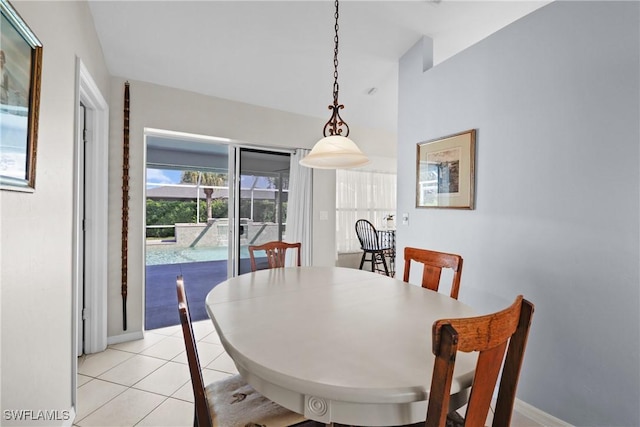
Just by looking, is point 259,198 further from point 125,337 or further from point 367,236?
point 125,337

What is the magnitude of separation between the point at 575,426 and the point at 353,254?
11.4ft

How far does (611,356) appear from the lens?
60.5 inches

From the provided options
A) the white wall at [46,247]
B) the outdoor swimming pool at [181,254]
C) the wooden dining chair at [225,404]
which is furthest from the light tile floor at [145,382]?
the outdoor swimming pool at [181,254]

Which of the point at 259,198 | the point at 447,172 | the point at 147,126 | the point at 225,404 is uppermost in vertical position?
the point at 147,126

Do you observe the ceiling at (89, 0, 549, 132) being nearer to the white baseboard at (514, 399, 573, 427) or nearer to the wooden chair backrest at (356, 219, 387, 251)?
the wooden chair backrest at (356, 219, 387, 251)

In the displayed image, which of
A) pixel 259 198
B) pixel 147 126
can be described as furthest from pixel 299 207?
pixel 147 126

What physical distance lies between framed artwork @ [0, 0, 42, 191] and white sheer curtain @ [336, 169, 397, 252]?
12.3 feet

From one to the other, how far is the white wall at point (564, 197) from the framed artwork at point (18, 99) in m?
2.53

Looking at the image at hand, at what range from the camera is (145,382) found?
2189mm

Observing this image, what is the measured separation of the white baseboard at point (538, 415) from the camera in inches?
68.4

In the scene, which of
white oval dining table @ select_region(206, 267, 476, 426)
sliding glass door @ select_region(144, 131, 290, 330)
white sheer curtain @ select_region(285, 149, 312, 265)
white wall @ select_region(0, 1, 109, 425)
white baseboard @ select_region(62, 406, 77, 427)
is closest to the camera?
white oval dining table @ select_region(206, 267, 476, 426)

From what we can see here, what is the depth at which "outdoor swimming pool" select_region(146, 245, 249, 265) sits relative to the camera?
23.9 feet

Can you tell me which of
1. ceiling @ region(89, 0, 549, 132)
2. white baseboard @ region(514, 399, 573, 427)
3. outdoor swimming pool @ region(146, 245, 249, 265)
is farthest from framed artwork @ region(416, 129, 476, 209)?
outdoor swimming pool @ region(146, 245, 249, 265)

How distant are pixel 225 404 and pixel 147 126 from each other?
2.64 meters
